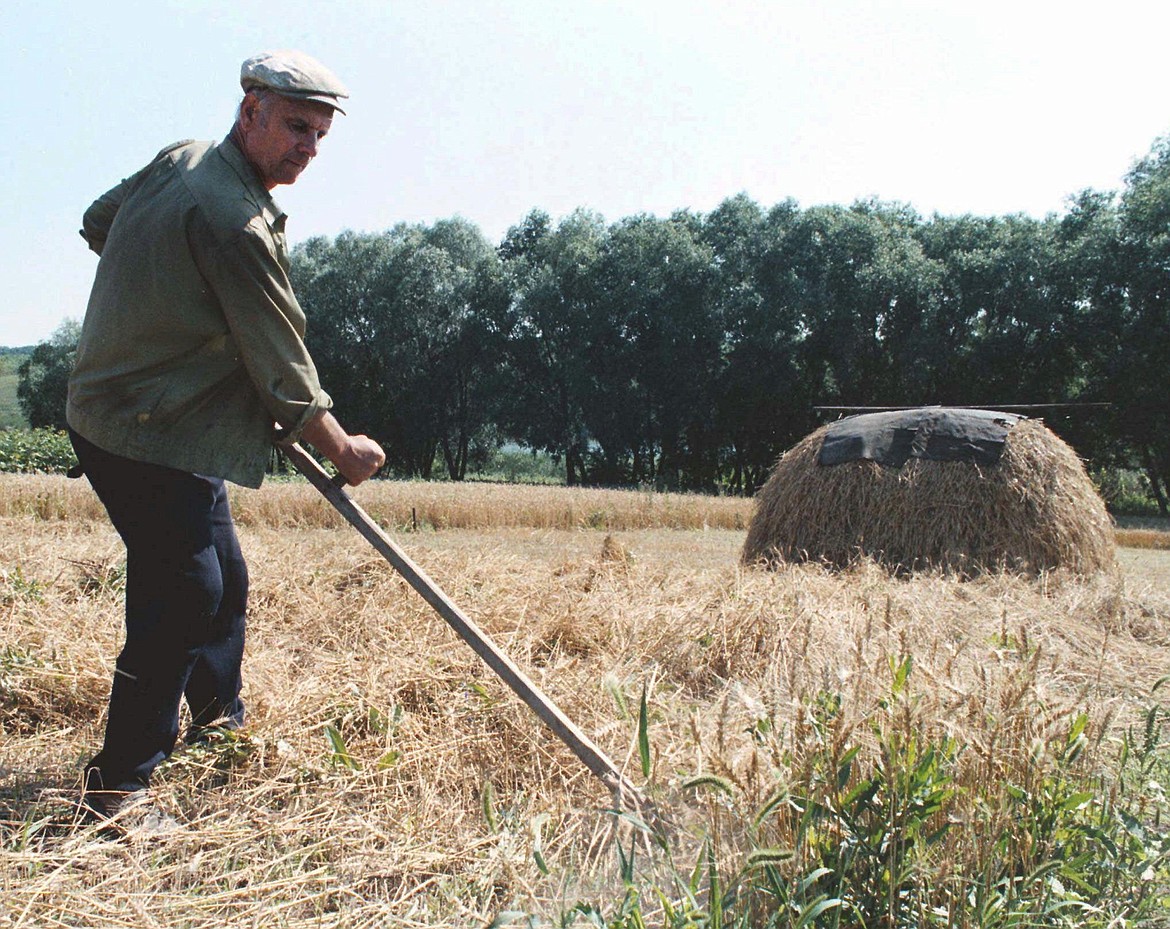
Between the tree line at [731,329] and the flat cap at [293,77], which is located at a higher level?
the tree line at [731,329]

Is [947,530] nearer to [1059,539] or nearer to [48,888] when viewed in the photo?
[1059,539]

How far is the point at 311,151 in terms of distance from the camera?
2.58 metres

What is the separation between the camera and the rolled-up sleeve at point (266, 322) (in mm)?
2383

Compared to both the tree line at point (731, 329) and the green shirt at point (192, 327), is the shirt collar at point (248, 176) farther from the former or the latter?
the tree line at point (731, 329)

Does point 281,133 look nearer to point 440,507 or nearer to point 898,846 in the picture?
point 898,846

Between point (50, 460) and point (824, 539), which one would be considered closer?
point (824, 539)

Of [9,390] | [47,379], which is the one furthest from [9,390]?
[47,379]

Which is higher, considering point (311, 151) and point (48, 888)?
point (311, 151)

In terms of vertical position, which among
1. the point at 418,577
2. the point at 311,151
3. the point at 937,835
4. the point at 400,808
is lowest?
the point at 400,808

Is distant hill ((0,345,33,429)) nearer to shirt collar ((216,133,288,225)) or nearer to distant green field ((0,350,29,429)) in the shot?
distant green field ((0,350,29,429))

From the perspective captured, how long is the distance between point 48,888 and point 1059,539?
7.40 meters

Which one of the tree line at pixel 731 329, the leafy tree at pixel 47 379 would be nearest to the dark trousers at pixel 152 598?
the tree line at pixel 731 329

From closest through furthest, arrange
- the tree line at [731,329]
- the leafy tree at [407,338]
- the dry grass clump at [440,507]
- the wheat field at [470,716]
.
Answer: the wheat field at [470,716], the dry grass clump at [440,507], the tree line at [731,329], the leafy tree at [407,338]

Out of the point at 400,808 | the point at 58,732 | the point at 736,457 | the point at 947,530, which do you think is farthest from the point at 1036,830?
the point at 736,457
